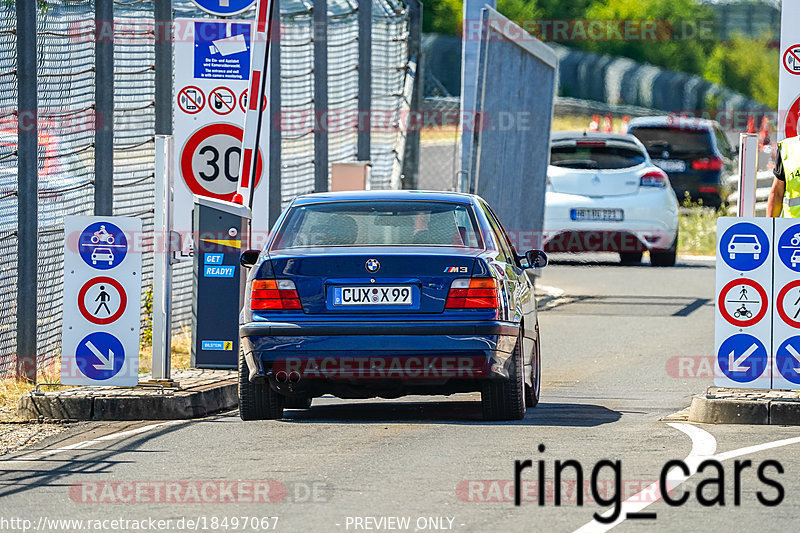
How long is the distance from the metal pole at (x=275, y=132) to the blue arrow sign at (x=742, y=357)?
6.28 m

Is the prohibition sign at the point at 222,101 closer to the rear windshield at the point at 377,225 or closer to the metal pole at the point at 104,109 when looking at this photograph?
the metal pole at the point at 104,109

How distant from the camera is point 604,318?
17656mm

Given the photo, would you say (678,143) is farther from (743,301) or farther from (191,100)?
(743,301)

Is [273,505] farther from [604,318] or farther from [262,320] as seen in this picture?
[604,318]

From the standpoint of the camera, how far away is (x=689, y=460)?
8.70 meters

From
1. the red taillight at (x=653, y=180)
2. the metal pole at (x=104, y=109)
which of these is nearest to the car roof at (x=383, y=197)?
the metal pole at (x=104, y=109)

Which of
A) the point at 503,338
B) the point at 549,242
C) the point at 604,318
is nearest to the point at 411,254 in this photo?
the point at 503,338

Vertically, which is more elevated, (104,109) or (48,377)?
(104,109)

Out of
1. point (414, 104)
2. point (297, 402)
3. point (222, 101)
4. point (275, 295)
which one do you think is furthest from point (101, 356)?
point (414, 104)

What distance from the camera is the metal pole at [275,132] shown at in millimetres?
15867

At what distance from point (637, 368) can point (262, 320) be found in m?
4.43

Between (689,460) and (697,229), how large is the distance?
1995cm

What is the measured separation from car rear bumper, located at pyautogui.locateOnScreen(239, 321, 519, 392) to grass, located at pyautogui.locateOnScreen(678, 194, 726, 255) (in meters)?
16.8

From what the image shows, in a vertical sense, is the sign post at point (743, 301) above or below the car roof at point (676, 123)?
below
